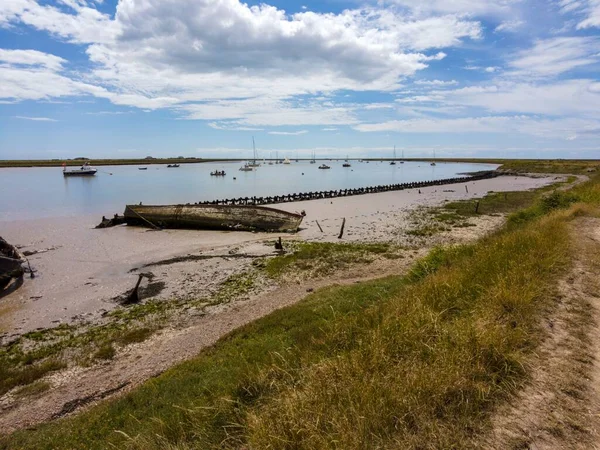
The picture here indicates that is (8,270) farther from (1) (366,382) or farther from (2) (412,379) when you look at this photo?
(2) (412,379)

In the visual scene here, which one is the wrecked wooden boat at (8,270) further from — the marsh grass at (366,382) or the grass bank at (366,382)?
the grass bank at (366,382)

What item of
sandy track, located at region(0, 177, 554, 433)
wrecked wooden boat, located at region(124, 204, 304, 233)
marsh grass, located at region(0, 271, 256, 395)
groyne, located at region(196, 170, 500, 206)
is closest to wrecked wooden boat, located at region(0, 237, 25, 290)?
sandy track, located at region(0, 177, 554, 433)

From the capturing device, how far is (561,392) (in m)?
4.79

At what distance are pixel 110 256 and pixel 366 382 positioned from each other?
921 inches

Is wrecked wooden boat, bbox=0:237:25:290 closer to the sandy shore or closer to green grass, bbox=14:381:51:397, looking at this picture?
the sandy shore

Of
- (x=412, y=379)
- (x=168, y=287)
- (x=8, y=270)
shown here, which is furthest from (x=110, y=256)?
(x=412, y=379)

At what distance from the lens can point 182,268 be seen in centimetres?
2097

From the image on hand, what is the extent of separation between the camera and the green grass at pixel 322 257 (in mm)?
19500

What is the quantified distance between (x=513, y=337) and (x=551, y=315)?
6.19ft

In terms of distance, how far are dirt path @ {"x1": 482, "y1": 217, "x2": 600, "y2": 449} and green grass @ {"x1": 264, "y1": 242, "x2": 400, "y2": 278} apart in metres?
12.6

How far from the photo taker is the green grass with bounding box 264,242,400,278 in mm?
19500

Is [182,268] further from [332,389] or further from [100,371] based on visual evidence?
[332,389]

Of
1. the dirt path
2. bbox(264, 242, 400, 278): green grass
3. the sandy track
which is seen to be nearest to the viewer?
the dirt path

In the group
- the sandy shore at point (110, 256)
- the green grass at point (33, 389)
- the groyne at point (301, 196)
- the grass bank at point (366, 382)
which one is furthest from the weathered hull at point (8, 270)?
the groyne at point (301, 196)
